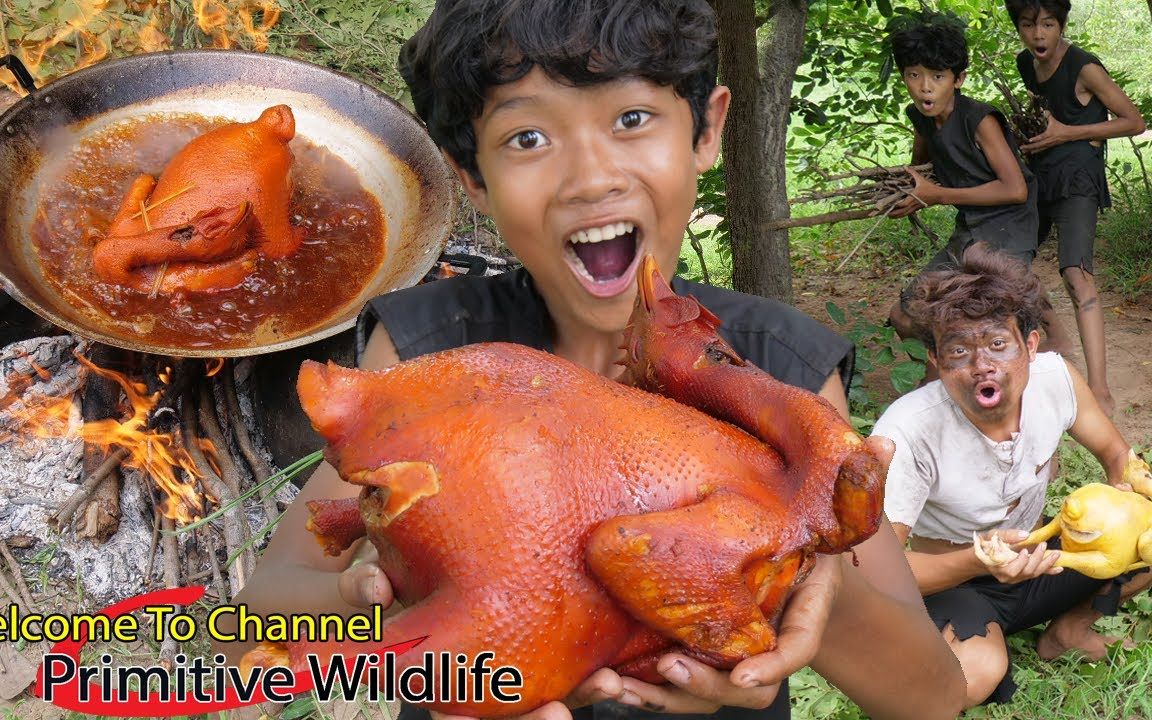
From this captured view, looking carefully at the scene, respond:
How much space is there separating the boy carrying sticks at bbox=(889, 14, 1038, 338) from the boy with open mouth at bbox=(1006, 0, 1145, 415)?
534mm

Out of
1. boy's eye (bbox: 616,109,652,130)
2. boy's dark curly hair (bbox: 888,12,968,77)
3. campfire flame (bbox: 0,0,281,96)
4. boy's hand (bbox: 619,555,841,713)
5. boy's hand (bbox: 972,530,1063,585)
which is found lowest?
boy's hand (bbox: 972,530,1063,585)

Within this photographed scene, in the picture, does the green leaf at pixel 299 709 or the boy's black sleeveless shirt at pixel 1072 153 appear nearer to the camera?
the green leaf at pixel 299 709

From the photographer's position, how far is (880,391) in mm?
5730

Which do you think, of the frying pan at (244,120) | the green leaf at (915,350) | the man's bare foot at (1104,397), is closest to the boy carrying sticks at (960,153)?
the green leaf at (915,350)

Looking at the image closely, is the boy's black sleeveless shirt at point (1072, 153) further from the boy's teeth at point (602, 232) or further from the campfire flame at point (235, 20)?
the boy's teeth at point (602, 232)

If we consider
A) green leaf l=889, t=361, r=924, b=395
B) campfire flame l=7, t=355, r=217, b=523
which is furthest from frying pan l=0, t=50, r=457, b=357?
green leaf l=889, t=361, r=924, b=395

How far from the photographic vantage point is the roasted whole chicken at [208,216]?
3334mm

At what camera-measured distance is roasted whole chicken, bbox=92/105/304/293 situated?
3.33 meters

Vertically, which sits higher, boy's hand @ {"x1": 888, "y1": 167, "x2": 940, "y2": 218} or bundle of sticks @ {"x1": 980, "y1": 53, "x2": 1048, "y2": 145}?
bundle of sticks @ {"x1": 980, "y1": 53, "x2": 1048, "y2": 145}

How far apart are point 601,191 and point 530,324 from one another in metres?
0.51

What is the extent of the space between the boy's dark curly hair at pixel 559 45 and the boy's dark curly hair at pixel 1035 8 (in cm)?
466

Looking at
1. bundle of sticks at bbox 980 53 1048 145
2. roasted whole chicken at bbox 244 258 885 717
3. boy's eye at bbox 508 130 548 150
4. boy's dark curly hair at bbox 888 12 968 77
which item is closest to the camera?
roasted whole chicken at bbox 244 258 885 717

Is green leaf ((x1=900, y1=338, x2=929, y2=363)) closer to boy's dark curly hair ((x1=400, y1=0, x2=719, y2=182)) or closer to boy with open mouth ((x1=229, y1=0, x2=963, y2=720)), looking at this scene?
boy with open mouth ((x1=229, y1=0, x2=963, y2=720))

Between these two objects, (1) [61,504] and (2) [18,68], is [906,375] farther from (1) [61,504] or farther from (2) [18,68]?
(2) [18,68]
